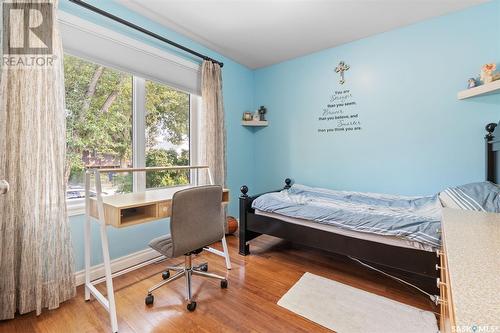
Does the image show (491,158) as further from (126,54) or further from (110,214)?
(126,54)

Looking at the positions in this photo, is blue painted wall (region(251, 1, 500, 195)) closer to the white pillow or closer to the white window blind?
the white pillow

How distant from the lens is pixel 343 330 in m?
1.49

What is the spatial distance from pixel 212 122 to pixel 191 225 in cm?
158

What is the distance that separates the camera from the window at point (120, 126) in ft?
6.75

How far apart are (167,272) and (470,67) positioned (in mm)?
3468

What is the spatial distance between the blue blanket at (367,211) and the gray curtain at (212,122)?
81 centimetres

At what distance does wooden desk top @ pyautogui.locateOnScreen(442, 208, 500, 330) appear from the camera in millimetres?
430

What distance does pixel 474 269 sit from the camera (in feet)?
1.95

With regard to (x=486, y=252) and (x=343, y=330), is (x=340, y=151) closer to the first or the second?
(x=343, y=330)

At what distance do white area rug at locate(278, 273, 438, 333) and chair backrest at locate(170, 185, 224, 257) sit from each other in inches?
30.1

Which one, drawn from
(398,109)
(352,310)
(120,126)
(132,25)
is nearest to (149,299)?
(352,310)

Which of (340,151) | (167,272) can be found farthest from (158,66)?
(340,151)

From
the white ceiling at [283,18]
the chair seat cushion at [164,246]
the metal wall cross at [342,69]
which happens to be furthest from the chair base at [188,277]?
the metal wall cross at [342,69]

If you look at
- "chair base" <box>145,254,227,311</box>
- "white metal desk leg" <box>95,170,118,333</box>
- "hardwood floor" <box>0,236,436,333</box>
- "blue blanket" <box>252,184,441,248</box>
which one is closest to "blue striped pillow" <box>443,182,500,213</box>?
"blue blanket" <box>252,184,441,248</box>
